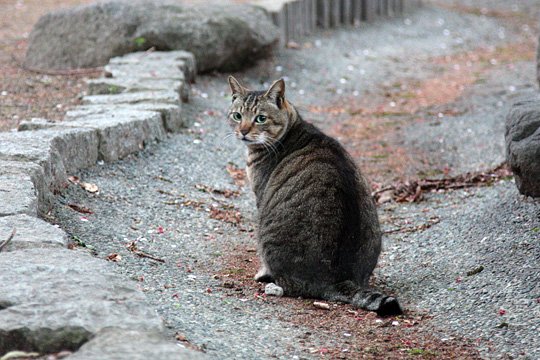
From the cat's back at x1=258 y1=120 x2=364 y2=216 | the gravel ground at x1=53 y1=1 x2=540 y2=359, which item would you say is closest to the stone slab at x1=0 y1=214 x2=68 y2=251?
the gravel ground at x1=53 y1=1 x2=540 y2=359

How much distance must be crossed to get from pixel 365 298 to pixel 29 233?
1.80 metres

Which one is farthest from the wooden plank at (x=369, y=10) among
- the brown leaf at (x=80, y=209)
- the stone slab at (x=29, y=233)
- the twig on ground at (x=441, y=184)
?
the stone slab at (x=29, y=233)

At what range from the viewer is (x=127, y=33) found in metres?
10.0

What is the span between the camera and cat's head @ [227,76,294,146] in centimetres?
615

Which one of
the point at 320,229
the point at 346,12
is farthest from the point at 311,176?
the point at 346,12

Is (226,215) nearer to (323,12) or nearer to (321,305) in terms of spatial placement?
(321,305)

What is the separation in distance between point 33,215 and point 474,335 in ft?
7.89

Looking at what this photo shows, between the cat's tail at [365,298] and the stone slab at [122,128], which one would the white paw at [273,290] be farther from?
the stone slab at [122,128]

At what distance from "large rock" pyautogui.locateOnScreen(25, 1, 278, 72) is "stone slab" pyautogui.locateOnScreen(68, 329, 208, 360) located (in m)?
6.92

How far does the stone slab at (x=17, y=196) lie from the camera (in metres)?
4.93

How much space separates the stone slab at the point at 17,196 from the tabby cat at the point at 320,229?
4.46 feet

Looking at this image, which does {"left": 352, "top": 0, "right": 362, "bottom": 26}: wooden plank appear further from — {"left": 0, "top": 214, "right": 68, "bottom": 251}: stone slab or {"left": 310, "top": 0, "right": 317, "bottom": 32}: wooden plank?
{"left": 0, "top": 214, "right": 68, "bottom": 251}: stone slab

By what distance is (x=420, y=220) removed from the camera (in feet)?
23.1

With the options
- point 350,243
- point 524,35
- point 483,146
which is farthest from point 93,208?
point 524,35
